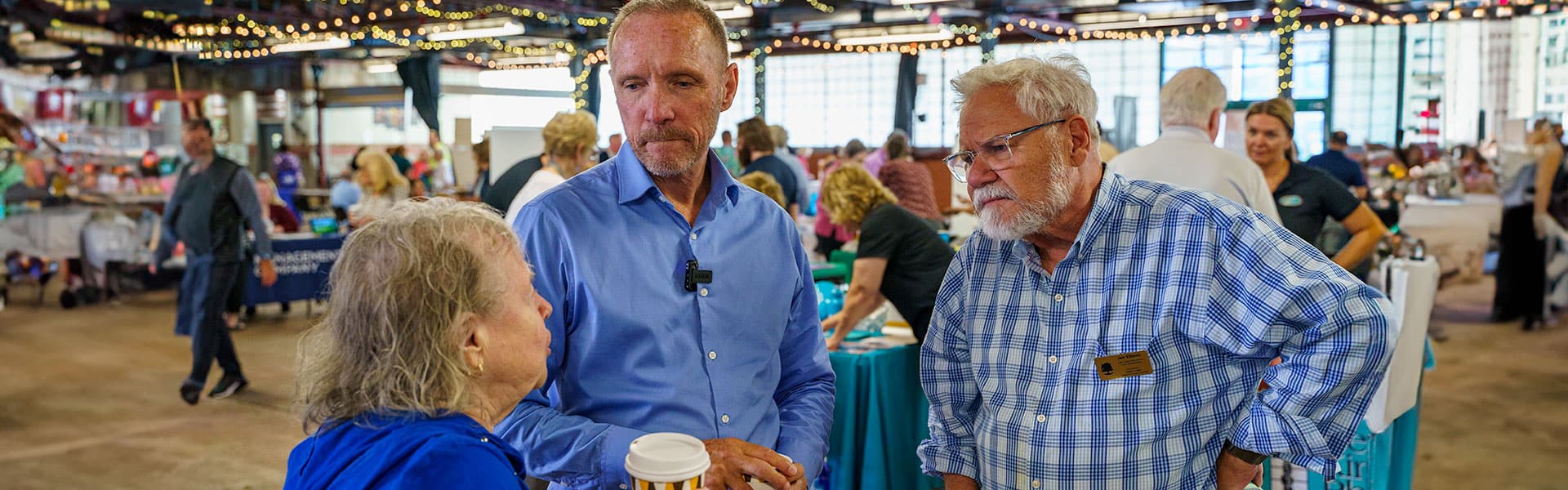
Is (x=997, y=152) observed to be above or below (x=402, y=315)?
above

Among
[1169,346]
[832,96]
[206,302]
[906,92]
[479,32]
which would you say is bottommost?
[206,302]

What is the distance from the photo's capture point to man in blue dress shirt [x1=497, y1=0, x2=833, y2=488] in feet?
4.90

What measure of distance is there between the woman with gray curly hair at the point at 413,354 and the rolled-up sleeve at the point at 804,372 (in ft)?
1.97

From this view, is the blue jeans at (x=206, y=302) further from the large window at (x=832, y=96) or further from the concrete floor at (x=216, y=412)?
the large window at (x=832, y=96)

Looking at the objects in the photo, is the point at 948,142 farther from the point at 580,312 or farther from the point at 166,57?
the point at 580,312

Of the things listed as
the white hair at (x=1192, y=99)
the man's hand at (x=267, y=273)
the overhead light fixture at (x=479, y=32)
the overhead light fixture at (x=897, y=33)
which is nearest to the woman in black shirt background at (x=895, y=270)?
the white hair at (x=1192, y=99)

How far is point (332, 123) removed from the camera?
21.5 meters

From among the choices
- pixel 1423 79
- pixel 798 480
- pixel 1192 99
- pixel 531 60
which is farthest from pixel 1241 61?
pixel 798 480

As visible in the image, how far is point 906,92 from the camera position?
1941cm

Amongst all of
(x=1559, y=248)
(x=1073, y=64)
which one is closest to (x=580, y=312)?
(x=1073, y=64)

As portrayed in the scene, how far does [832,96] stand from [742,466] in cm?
2131

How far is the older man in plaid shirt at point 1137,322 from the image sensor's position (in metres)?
1.56

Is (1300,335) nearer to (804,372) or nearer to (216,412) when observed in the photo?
(804,372)

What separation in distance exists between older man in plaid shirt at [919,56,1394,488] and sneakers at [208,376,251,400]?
223 inches
